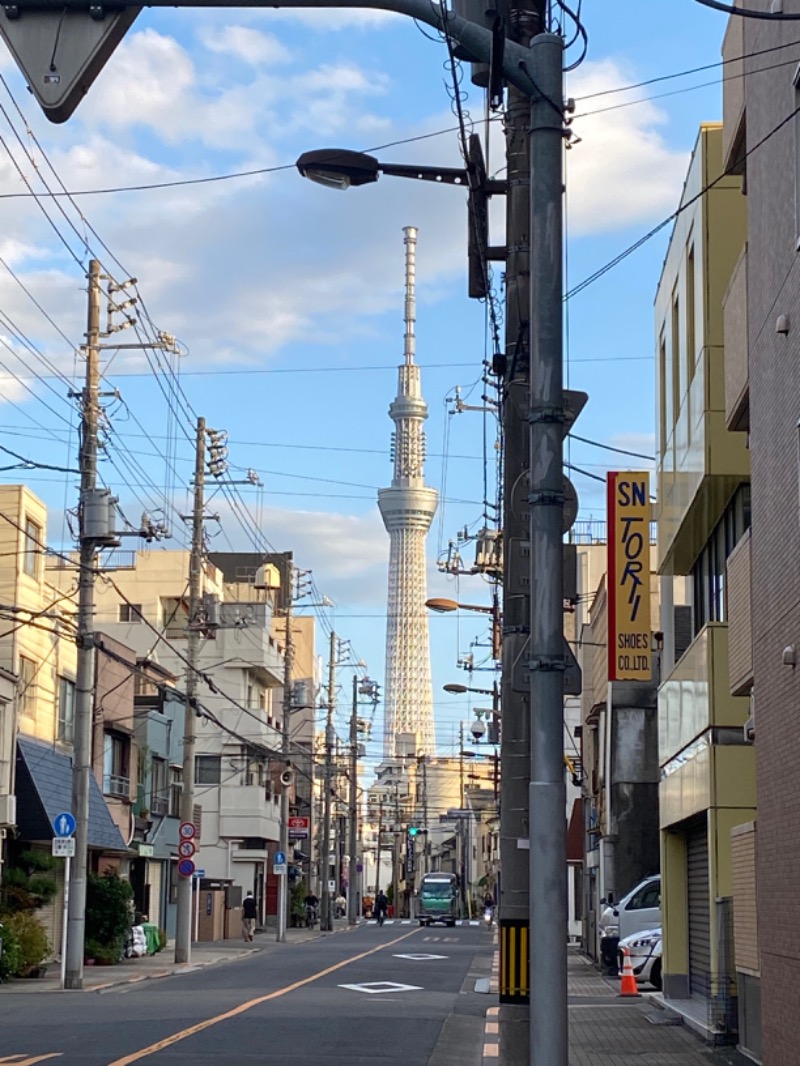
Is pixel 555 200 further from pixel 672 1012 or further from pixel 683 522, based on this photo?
pixel 672 1012

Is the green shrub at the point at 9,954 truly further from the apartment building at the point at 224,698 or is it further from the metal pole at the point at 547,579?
the apartment building at the point at 224,698

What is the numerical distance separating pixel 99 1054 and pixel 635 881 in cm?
2048

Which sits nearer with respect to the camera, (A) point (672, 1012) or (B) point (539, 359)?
(B) point (539, 359)

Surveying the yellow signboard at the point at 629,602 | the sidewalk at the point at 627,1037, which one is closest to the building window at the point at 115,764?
the sidewalk at the point at 627,1037

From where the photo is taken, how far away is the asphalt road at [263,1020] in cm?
1662

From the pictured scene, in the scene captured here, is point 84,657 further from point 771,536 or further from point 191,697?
point 771,536

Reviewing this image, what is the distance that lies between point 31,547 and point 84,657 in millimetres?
10680

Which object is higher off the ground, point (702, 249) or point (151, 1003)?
point (702, 249)

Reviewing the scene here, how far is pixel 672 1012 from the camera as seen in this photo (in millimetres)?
22391

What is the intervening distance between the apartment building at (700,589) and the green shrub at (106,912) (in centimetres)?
1666

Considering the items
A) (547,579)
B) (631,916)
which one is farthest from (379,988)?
(547,579)

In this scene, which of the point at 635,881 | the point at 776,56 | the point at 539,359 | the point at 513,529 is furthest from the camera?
A: the point at 635,881

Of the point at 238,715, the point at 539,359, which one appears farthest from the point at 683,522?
the point at 238,715

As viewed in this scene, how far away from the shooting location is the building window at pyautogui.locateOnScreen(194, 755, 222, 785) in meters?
65.1
